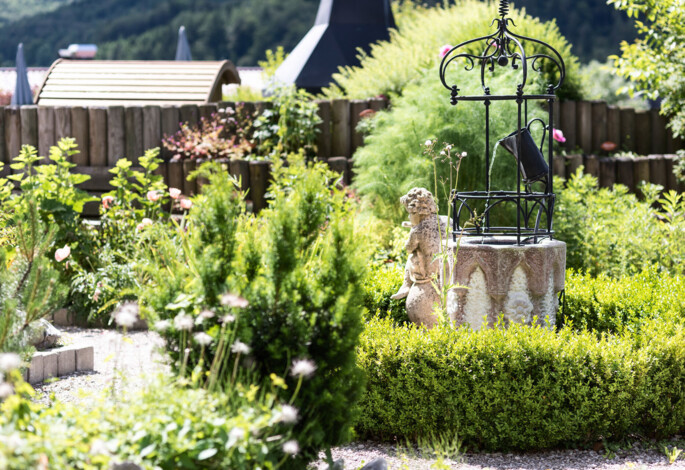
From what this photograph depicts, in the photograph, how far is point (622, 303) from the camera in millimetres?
4715

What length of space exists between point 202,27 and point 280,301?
32.7 m

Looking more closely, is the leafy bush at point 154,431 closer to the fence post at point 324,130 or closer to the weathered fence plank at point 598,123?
the fence post at point 324,130

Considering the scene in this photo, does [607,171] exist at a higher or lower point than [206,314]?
higher

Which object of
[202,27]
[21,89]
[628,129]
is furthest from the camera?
[202,27]

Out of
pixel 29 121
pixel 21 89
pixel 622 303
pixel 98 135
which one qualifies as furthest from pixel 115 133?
pixel 622 303

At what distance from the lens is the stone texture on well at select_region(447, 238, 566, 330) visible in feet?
13.8

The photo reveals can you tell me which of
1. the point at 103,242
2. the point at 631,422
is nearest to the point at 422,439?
the point at 631,422

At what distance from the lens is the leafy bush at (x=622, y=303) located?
4.51m

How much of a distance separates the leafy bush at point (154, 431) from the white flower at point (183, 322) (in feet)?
0.66

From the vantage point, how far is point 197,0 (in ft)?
118

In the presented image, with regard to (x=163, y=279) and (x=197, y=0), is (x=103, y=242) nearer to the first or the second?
(x=163, y=279)

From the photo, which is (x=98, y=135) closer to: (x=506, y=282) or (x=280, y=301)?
(x=506, y=282)

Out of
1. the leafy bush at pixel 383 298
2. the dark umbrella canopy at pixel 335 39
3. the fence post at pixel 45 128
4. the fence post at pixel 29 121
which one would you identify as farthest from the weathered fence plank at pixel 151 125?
the leafy bush at pixel 383 298

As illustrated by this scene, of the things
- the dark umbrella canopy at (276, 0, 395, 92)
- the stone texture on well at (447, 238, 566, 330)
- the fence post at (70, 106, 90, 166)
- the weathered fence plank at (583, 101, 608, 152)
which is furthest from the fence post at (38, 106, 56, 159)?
the weathered fence plank at (583, 101, 608, 152)
